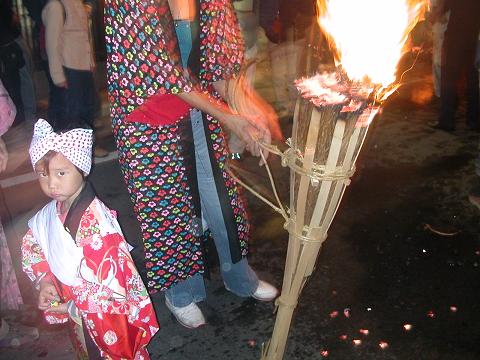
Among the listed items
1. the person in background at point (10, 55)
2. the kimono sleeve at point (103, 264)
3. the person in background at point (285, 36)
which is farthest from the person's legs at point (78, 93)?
the kimono sleeve at point (103, 264)

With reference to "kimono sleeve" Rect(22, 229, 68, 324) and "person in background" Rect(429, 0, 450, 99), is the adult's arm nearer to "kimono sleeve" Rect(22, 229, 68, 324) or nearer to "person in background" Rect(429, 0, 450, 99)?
"kimono sleeve" Rect(22, 229, 68, 324)

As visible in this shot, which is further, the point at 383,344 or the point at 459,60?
the point at 459,60

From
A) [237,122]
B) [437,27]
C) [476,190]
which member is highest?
[237,122]

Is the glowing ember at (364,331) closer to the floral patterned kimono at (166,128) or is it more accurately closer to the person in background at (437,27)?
the floral patterned kimono at (166,128)

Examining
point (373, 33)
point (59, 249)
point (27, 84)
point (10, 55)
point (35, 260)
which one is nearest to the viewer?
point (373, 33)

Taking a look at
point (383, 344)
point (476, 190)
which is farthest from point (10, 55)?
point (476, 190)

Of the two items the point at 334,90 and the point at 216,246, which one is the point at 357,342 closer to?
the point at 216,246

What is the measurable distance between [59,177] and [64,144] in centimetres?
17

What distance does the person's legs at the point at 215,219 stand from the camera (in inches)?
124

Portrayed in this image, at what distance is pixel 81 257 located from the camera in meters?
2.42

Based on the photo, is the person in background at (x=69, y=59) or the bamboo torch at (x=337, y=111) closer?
the bamboo torch at (x=337, y=111)

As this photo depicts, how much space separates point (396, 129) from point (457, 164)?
1272 millimetres

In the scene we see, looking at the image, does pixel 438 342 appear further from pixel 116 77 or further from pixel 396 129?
pixel 396 129

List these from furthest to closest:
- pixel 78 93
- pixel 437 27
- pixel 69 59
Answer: pixel 437 27 < pixel 78 93 < pixel 69 59
